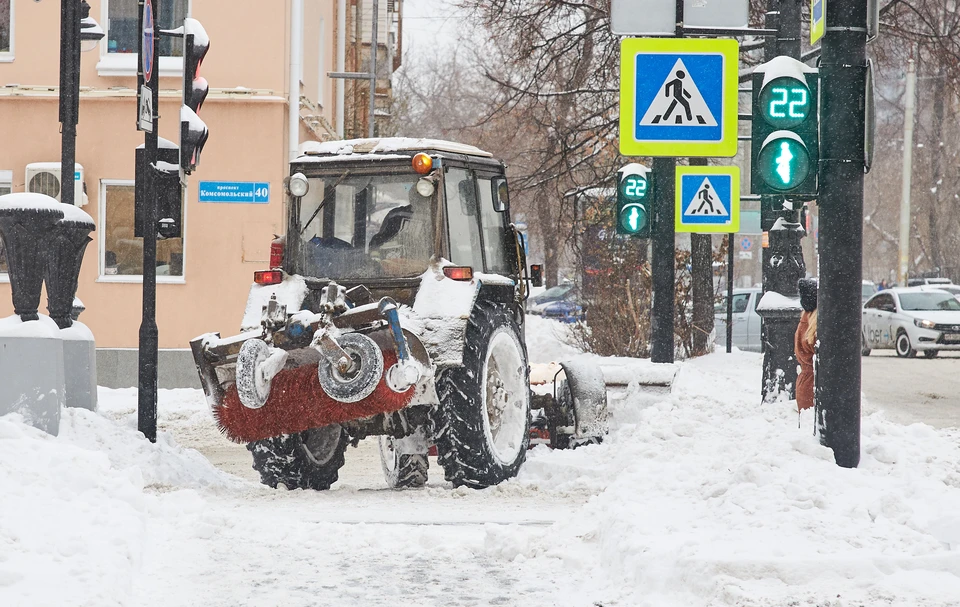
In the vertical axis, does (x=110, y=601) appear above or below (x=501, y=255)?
below

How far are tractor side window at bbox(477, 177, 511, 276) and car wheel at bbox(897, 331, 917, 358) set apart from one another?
69.4ft

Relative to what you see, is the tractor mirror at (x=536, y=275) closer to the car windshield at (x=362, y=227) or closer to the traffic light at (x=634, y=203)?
the car windshield at (x=362, y=227)

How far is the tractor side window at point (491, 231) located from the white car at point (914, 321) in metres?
19.8

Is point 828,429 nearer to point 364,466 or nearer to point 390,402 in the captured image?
point 390,402

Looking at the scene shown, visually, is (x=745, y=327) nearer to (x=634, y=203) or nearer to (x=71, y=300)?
(x=634, y=203)

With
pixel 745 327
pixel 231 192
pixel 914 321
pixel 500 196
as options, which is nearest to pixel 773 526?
pixel 500 196

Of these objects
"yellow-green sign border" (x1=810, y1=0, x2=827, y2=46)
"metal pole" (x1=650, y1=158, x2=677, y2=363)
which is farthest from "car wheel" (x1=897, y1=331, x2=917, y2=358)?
"yellow-green sign border" (x1=810, y1=0, x2=827, y2=46)

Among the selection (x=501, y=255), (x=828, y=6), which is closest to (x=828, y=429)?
(x=828, y=6)

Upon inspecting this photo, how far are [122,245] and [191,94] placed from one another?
868cm

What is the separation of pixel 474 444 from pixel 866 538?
340cm

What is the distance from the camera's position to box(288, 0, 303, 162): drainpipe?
1886 centimetres

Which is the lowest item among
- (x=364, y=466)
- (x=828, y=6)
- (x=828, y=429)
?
(x=364, y=466)

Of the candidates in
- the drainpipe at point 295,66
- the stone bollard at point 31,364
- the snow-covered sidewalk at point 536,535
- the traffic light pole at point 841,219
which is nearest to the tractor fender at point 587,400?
the snow-covered sidewalk at point 536,535

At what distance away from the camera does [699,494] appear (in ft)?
21.9
